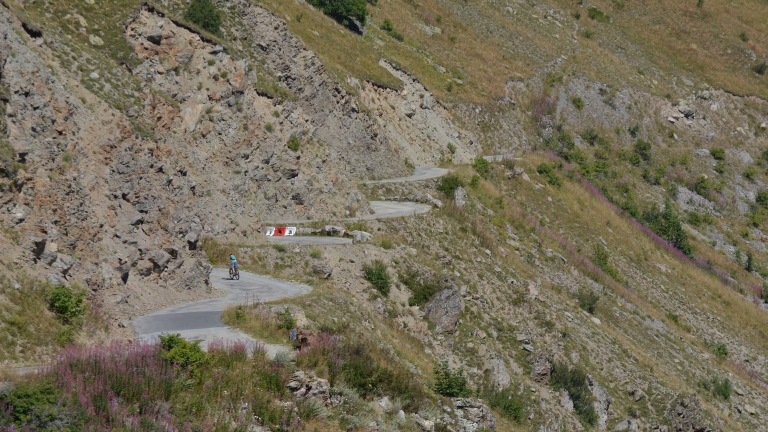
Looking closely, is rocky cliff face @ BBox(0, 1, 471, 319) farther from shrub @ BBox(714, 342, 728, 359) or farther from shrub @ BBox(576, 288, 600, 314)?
shrub @ BBox(714, 342, 728, 359)

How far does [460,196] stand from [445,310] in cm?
1566

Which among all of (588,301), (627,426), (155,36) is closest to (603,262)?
(588,301)

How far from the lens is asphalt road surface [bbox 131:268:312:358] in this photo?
15.6 m

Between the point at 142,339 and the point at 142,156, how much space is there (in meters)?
7.77

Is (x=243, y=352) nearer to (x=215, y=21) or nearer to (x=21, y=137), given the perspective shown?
(x=21, y=137)

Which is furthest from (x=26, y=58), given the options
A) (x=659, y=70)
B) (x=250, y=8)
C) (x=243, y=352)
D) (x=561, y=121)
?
(x=659, y=70)

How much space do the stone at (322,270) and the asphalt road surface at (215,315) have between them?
154 cm

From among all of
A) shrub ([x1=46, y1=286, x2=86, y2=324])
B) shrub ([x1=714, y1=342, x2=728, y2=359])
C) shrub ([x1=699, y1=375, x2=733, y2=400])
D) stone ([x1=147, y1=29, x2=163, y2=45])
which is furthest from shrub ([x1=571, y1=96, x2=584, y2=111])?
shrub ([x1=46, y1=286, x2=86, y2=324])

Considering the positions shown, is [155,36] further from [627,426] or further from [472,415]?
[627,426]

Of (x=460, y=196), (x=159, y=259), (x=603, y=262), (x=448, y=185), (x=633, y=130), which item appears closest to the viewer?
(x=159, y=259)

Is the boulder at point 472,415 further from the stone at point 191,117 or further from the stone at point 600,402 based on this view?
the stone at point 191,117

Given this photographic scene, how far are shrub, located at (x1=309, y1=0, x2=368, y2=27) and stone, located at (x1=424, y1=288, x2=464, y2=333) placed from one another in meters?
40.9

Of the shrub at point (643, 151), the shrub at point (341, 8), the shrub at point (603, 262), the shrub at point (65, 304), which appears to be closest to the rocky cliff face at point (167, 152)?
the shrub at point (65, 304)

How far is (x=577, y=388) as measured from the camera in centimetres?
2645
